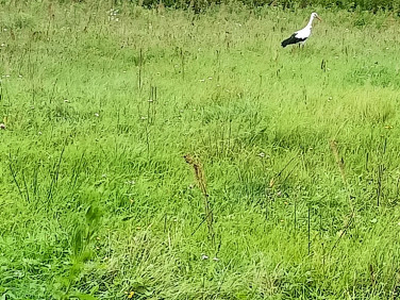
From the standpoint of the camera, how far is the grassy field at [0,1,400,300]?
2014 mm

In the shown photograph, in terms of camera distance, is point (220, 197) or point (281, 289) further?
point (220, 197)

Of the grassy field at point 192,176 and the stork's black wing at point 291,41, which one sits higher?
the stork's black wing at point 291,41

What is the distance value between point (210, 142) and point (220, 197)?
0.69 m

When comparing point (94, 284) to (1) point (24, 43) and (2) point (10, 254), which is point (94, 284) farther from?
(1) point (24, 43)

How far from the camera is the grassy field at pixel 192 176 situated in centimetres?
201

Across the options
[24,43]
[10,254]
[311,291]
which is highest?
[24,43]

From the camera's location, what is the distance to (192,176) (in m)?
2.86

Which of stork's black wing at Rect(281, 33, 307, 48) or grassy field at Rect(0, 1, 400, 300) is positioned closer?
grassy field at Rect(0, 1, 400, 300)

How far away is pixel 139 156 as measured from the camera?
9.95 ft

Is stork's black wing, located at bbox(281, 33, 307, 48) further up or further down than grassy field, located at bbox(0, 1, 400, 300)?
further up

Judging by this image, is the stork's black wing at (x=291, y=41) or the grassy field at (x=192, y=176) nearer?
the grassy field at (x=192, y=176)

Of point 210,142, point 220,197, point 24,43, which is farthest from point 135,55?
point 220,197

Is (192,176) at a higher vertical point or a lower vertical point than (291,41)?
lower

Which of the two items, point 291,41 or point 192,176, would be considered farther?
point 291,41
